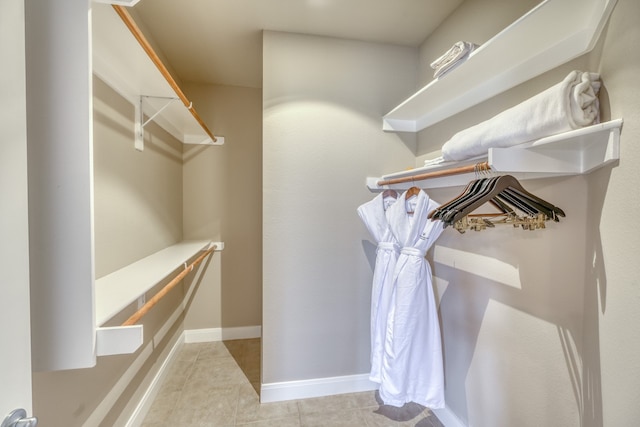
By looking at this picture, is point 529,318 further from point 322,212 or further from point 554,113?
point 322,212

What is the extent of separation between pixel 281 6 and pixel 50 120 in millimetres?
1395

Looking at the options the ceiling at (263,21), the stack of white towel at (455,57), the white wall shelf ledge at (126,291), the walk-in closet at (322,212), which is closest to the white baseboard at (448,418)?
the walk-in closet at (322,212)

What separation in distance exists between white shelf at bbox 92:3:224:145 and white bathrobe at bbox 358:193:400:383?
4.21ft

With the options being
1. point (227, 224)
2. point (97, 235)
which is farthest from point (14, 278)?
point (227, 224)

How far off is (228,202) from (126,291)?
65.7 inches

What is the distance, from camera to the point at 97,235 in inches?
47.5

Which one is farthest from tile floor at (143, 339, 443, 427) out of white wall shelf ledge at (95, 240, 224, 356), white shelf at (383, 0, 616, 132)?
white shelf at (383, 0, 616, 132)

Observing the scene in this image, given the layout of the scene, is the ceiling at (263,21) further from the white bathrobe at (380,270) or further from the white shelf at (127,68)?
the white bathrobe at (380,270)

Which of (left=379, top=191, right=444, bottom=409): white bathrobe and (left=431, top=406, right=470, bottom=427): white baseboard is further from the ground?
(left=379, top=191, right=444, bottom=409): white bathrobe

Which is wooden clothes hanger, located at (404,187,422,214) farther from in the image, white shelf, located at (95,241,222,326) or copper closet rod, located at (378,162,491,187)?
white shelf, located at (95,241,222,326)

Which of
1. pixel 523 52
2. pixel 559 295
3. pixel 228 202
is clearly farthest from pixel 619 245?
pixel 228 202

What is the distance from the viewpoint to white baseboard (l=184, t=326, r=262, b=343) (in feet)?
8.52

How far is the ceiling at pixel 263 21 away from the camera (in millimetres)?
1551

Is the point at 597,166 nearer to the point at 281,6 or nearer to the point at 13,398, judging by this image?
the point at 13,398
